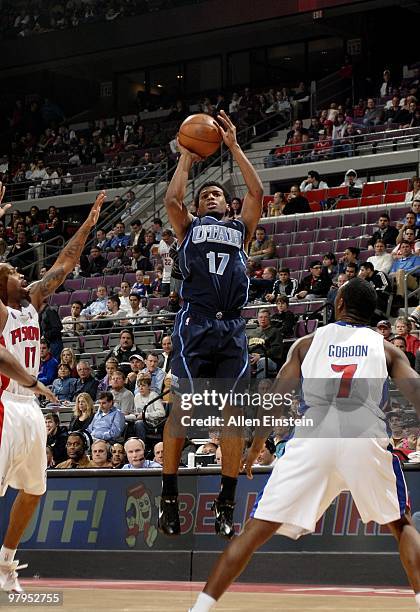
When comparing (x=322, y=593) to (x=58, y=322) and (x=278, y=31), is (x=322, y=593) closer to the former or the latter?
(x=58, y=322)

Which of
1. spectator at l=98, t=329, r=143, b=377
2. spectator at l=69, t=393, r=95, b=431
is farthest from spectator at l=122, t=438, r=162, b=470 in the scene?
spectator at l=98, t=329, r=143, b=377

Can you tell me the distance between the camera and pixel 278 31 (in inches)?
1112

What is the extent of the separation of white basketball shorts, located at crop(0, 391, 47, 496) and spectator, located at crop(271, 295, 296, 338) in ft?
21.6

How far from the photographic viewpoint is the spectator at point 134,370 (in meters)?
13.6

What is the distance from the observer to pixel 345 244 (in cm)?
1650

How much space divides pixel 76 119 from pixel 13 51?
275 centimetres

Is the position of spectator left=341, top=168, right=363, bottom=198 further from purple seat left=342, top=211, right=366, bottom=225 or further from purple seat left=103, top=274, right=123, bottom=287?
purple seat left=103, top=274, right=123, bottom=287

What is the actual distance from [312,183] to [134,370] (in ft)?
24.9

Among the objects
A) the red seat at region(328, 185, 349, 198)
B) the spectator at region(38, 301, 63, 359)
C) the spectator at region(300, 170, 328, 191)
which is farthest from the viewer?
the spectator at region(300, 170, 328, 191)

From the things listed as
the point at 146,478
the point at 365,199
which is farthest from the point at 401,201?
A: the point at 146,478

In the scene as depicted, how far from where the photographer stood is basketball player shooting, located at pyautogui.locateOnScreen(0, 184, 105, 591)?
6.70 meters

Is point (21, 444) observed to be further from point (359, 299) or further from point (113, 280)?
point (113, 280)

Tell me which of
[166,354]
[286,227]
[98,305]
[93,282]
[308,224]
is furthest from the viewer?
[93,282]

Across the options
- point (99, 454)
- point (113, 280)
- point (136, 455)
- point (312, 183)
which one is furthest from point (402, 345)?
point (312, 183)
